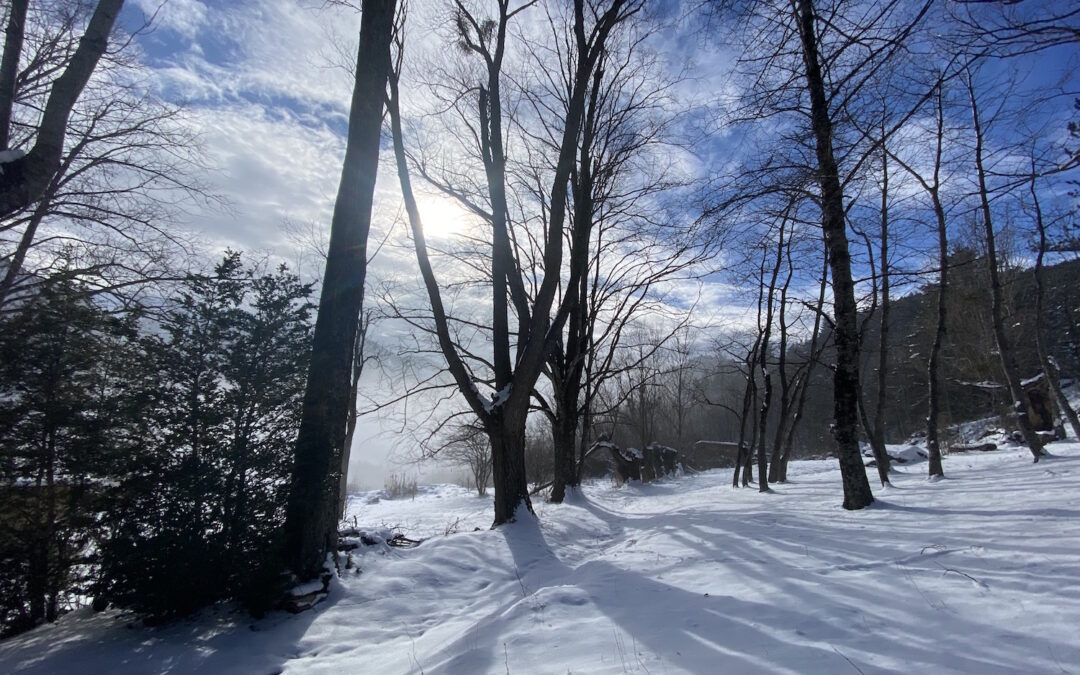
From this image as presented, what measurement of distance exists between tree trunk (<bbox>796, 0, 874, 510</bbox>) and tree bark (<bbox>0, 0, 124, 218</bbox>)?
25.8 feet

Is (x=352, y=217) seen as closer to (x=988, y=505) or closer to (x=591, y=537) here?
(x=591, y=537)

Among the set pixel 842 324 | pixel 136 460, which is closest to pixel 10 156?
pixel 136 460

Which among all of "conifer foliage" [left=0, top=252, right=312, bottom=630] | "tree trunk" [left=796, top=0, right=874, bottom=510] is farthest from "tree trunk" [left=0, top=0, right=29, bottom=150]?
→ "tree trunk" [left=796, top=0, right=874, bottom=510]

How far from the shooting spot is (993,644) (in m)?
2.33

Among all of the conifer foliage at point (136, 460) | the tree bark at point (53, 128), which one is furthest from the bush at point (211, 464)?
the tree bark at point (53, 128)

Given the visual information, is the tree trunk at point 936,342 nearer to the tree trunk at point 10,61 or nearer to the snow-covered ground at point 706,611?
the snow-covered ground at point 706,611

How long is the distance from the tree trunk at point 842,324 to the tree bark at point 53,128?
7868 mm

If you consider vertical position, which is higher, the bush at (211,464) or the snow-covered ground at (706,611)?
the bush at (211,464)

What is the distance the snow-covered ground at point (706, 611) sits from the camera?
2516 mm

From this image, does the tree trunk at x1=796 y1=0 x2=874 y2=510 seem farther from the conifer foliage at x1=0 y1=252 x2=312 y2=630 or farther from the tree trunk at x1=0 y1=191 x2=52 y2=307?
the tree trunk at x1=0 y1=191 x2=52 y2=307

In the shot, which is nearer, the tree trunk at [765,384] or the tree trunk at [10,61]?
the tree trunk at [10,61]

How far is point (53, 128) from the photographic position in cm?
465

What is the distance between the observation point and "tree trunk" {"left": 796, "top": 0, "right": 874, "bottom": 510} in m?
6.07

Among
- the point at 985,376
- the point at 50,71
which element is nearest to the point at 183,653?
the point at 50,71
